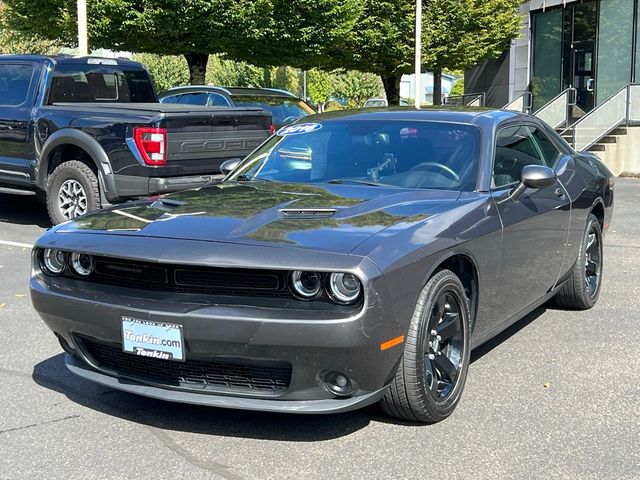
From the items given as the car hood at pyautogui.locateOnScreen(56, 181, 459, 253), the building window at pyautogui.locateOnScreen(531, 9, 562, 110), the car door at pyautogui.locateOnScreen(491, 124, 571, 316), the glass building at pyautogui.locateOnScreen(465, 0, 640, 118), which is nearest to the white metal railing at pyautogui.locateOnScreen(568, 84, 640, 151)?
the glass building at pyautogui.locateOnScreen(465, 0, 640, 118)

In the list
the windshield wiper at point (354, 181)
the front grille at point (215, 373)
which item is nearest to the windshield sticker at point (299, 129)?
the windshield wiper at point (354, 181)

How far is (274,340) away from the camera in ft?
10.6

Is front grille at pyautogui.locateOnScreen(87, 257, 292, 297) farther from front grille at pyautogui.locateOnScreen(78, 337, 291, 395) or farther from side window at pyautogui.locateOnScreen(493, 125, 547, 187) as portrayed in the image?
side window at pyautogui.locateOnScreen(493, 125, 547, 187)

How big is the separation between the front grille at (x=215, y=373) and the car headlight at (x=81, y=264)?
0.38 m

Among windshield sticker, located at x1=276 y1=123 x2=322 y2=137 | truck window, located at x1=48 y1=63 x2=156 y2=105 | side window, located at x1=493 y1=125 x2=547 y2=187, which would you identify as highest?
truck window, located at x1=48 y1=63 x2=156 y2=105

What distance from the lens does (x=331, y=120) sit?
5.16 m

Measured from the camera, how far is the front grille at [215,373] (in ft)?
11.2

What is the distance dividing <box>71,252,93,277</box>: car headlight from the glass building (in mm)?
19689

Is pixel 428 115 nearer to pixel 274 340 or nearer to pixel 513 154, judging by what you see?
pixel 513 154

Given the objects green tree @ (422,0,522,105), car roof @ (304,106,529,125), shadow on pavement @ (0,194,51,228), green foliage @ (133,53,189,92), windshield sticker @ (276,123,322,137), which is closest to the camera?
car roof @ (304,106,529,125)

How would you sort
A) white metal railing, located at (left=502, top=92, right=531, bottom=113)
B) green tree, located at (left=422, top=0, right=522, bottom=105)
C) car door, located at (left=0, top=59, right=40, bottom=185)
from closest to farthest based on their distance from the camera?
1. car door, located at (left=0, top=59, right=40, bottom=185)
2. white metal railing, located at (left=502, top=92, right=531, bottom=113)
3. green tree, located at (left=422, top=0, right=522, bottom=105)

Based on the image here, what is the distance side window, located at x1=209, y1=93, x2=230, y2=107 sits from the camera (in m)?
12.8

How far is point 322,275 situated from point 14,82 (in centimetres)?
781

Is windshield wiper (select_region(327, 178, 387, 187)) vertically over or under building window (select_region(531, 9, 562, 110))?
under
